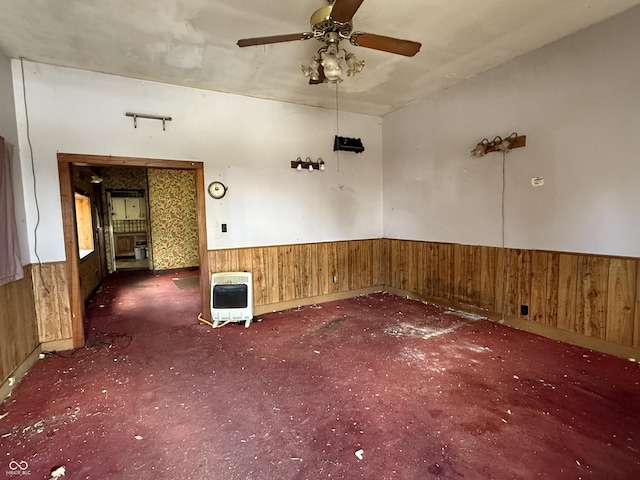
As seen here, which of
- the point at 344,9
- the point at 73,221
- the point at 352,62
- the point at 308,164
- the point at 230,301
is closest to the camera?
the point at 344,9

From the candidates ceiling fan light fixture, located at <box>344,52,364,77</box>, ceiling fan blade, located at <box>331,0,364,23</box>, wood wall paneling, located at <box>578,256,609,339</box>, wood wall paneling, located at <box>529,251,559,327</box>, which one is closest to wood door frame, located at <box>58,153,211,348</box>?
ceiling fan light fixture, located at <box>344,52,364,77</box>

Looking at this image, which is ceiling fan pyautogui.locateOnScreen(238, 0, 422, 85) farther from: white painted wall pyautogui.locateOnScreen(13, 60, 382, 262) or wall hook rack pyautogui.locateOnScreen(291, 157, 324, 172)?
wall hook rack pyautogui.locateOnScreen(291, 157, 324, 172)

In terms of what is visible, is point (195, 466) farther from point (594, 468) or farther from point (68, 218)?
point (68, 218)

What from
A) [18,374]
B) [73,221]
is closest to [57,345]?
[18,374]

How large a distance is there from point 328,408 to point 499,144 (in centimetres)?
333

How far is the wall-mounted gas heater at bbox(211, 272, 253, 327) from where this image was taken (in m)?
3.87

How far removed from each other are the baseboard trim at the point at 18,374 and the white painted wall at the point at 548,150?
477 cm

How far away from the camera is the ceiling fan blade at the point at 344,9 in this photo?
1.81 metres

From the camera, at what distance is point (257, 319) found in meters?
4.14

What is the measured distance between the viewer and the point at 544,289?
10.9ft

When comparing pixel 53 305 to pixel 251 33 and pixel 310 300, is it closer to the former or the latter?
pixel 310 300

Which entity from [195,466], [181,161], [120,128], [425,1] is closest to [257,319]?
[181,161]

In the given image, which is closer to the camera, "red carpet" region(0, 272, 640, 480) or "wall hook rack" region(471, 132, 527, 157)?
"red carpet" region(0, 272, 640, 480)

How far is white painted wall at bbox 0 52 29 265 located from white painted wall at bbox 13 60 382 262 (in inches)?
3.4
